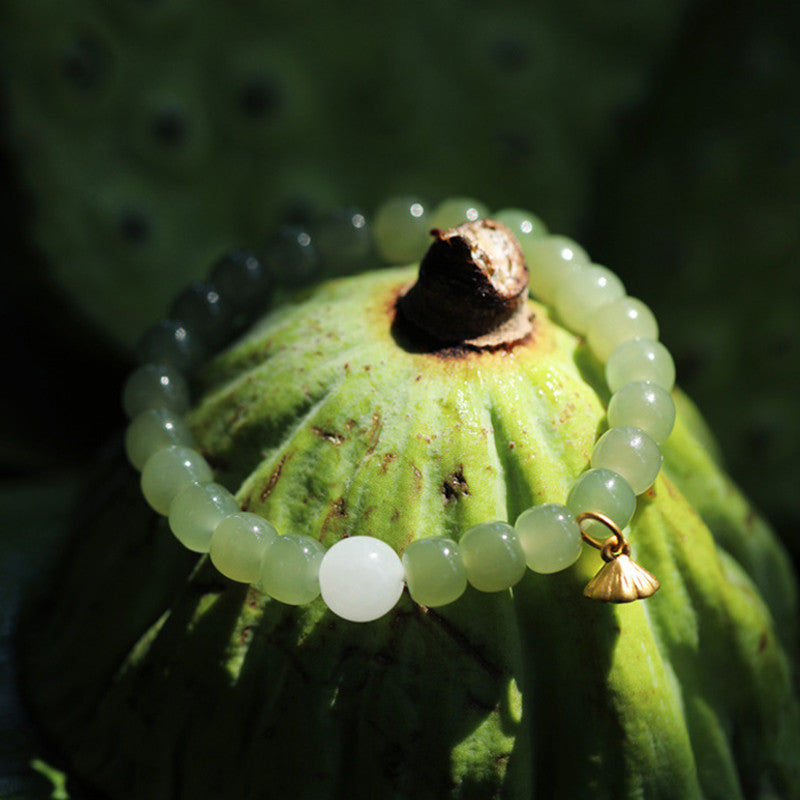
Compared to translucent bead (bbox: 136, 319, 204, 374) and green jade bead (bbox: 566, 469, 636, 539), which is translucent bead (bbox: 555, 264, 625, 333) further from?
translucent bead (bbox: 136, 319, 204, 374)

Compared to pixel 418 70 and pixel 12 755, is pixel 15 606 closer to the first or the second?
pixel 12 755

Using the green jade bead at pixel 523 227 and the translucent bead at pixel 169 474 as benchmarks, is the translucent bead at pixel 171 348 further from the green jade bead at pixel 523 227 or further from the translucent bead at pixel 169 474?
the green jade bead at pixel 523 227

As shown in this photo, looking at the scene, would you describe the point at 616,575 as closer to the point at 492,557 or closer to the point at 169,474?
the point at 492,557

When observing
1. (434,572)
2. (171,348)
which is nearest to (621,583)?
(434,572)

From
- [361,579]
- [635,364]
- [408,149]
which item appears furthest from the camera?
[408,149]

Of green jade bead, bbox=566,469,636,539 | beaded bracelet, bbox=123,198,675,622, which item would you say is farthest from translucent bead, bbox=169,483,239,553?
green jade bead, bbox=566,469,636,539

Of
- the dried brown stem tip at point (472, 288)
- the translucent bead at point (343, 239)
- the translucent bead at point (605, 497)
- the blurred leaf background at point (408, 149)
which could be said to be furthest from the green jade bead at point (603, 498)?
the blurred leaf background at point (408, 149)
